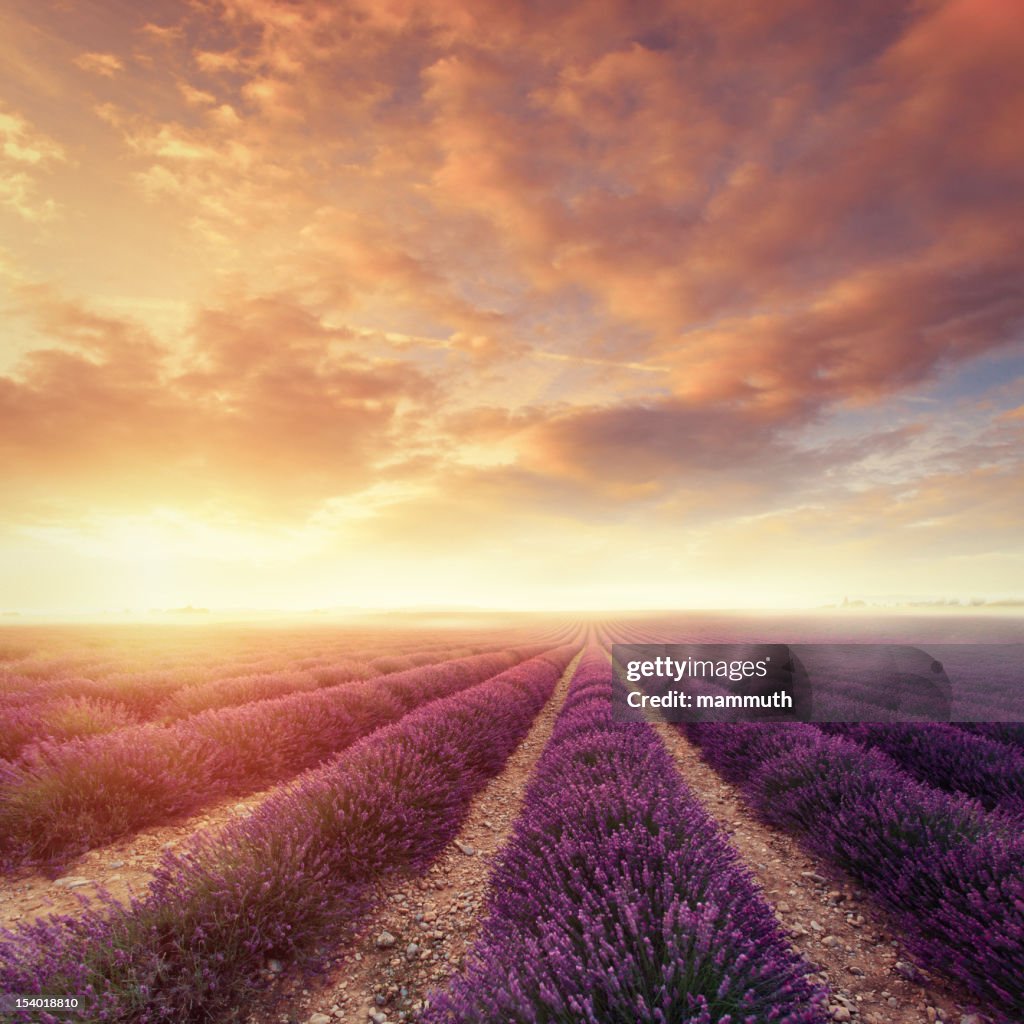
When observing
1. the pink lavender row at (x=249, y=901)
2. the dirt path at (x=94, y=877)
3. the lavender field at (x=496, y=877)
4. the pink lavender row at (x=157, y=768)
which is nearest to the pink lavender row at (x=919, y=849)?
the lavender field at (x=496, y=877)

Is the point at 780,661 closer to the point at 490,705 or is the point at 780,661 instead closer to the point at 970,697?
the point at 970,697

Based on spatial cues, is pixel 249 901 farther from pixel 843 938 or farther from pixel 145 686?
pixel 145 686

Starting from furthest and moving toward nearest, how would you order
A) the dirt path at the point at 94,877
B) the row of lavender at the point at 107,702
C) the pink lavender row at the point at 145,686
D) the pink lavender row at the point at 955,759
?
the pink lavender row at the point at 145,686, the row of lavender at the point at 107,702, the pink lavender row at the point at 955,759, the dirt path at the point at 94,877

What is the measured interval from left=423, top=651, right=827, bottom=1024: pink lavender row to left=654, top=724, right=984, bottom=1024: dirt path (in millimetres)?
528

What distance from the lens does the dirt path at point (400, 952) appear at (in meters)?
2.44

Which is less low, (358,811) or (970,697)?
(358,811)

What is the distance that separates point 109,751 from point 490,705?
4.45 meters

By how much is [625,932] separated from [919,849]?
96.8 inches

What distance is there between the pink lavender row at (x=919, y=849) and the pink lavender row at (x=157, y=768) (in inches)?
217

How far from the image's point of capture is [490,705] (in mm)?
7176

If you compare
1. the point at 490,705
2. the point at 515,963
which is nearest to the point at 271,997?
the point at 515,963

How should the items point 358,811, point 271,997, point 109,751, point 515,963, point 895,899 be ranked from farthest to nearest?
point 109,751, point 358,811, point 895,899, point 271,997, point 515,963

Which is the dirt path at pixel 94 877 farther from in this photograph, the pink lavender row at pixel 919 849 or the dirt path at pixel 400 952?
the pink lavender row at pixel 919 849

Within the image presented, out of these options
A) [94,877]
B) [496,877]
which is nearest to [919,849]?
[496,877]
